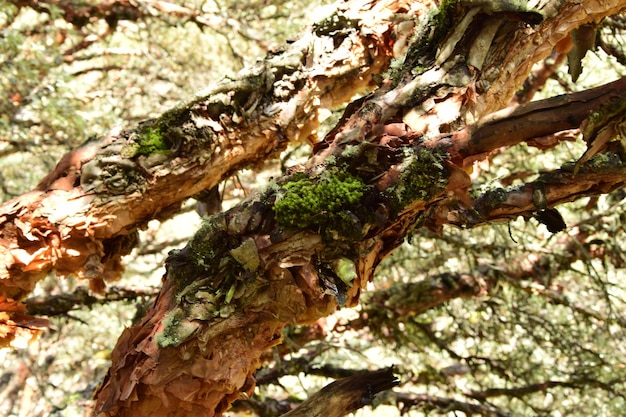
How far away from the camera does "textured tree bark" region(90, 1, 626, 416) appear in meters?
1.94

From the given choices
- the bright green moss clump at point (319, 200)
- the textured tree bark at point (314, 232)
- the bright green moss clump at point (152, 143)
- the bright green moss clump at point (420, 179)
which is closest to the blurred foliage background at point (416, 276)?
the bright green moss clump at point (152, 143)

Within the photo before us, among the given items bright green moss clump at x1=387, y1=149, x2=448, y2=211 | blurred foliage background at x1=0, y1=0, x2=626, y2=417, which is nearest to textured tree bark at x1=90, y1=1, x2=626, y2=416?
bright green moss clump at x1=387, y1=149, x2=448, y2=211

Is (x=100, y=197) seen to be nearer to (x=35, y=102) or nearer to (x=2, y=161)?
(x=35, y=102)

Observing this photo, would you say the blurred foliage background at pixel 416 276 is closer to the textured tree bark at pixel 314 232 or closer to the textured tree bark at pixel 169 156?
the textured tree bark at pixel 169 156

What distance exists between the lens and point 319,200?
2014mm

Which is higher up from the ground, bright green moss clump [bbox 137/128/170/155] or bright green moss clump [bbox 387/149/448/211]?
bright green moss clump [bbox 137/128/170/155]

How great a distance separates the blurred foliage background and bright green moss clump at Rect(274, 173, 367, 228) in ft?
6.15

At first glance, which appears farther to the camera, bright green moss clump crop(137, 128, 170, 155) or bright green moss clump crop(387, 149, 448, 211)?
bright green moss clump crop(137, 128, 170, 155)

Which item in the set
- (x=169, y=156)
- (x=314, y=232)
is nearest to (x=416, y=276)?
(x=169, y=156)

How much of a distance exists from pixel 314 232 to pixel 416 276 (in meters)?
3.98

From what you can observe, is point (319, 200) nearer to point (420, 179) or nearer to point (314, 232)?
point (314, 232)

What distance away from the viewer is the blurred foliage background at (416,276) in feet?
14.4

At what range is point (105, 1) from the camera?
5.20m

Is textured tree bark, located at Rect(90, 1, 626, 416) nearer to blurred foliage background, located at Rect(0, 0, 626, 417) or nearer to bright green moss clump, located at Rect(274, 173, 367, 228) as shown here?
bright green moss clump, located at Rect(274, 173, 367, 228)
